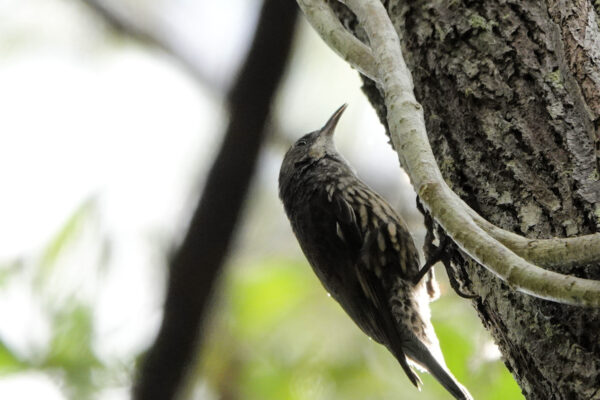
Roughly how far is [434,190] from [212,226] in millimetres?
919

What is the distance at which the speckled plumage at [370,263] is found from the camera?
326 centimetres

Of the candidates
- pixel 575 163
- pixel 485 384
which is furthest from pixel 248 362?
pixel 575 163

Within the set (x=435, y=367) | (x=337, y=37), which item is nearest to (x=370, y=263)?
(x=435, y=367)

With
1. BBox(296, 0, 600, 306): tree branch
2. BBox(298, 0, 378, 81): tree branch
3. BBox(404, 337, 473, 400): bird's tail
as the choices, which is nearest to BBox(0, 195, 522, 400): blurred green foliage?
BBox(404, 337, 473, 400): bird's tail

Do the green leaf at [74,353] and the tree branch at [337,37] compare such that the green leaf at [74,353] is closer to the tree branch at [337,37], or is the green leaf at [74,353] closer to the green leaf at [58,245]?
the green leaf at [58,245]

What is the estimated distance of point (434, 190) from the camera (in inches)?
72.3

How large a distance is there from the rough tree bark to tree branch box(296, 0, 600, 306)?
14cm

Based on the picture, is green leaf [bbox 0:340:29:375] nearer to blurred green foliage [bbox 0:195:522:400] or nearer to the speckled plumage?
blurred green foliage [bbox 0:195:522:400]

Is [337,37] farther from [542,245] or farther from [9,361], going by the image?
[9,361]

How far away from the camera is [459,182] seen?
6.88ft

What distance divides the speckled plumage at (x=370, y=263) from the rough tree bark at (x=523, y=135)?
40.2 inches

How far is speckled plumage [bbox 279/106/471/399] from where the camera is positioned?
3.26 metres

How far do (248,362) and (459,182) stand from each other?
2042 mm

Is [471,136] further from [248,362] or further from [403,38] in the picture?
[248,362]
